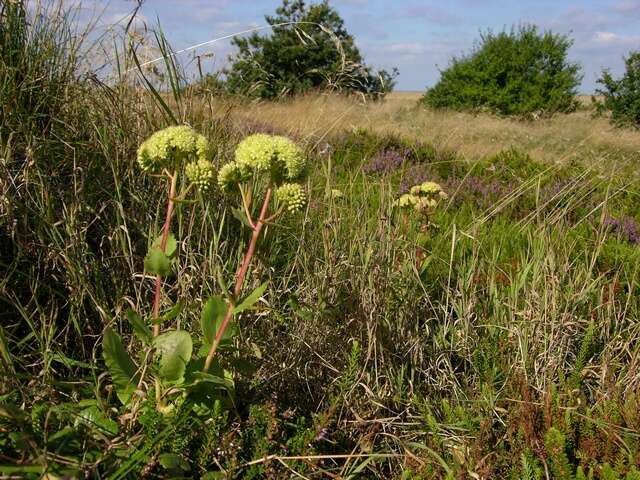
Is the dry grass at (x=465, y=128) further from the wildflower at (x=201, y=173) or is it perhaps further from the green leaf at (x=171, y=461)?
the green leaf at (x=171, y=461)

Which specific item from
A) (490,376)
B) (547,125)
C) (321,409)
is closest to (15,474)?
(321,409)

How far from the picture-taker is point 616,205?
474 centimetres

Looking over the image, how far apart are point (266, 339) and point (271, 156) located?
0.81 meters

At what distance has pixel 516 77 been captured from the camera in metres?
19.1

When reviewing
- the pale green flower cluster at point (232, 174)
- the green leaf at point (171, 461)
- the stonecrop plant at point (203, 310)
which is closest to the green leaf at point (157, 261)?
the stonecrop plant at point (203, 310)

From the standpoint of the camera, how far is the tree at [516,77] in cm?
1883

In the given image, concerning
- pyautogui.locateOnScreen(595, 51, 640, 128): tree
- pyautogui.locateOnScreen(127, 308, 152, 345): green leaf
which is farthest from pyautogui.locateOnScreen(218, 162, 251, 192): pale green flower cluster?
pyautogui.locateOnScreen(595, 51, 640, 128): tree

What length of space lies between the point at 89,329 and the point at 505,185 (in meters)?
4.17

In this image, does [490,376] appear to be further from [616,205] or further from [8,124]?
[616,205]

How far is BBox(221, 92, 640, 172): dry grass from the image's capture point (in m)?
4.27

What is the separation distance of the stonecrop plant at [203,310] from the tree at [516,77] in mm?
17840

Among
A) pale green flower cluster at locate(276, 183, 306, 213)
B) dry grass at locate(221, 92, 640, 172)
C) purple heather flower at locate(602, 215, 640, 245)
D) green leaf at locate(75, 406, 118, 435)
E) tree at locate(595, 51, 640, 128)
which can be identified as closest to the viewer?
green leaf at locate(75, 406, 118, 435)

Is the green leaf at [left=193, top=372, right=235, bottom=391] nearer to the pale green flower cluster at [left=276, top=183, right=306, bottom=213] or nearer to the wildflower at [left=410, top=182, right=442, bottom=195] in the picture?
the pale green flower cluster at [left=276, top=183, right=306, bottom=213]

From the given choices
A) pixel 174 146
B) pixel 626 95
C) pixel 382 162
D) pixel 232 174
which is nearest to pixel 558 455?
pixel 232 174
